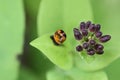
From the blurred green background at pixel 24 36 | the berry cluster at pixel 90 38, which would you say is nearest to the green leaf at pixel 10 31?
the blurred green background at pixel 24 36

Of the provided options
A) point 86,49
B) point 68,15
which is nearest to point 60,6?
point 68,15

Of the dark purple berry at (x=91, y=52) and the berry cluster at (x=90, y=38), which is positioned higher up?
the berry cluster at (x=90, y=38)

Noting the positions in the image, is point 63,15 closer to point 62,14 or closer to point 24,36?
point 62,14

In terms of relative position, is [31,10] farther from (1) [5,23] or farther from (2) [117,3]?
(2) [117,3]

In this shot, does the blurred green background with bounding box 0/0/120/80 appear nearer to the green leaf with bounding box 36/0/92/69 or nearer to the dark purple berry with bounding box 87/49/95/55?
the green leaf with bounding box 36/0/92/69

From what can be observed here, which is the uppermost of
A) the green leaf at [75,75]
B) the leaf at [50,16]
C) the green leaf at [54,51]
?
the leaf at [50,16]

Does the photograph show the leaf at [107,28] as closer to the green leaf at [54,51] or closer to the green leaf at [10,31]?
the green leaf at [54,51]
